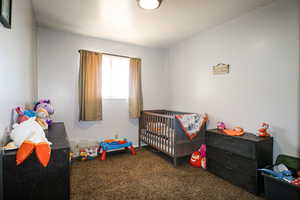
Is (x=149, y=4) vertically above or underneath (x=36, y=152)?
above

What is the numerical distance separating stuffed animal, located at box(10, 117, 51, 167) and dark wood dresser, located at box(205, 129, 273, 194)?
208cm

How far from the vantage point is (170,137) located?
8.57ft

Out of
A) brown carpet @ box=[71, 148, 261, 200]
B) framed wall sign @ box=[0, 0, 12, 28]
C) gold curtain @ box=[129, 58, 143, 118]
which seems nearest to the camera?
framed wall sign @ box=[0, 0, 12, 28]

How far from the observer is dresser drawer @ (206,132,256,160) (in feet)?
6.14

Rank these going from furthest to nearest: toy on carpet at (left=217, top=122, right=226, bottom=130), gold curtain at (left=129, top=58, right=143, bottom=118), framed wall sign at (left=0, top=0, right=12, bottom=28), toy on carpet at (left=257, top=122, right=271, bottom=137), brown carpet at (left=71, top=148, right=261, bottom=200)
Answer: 1. gold curtain at (left=129, top=58, right=143, bottom=118)
2. toy on carpet at (left=217, top=122, right=226, bottom=130)
3. toy on carpet at (left=257, top=122, right=271, bottom=137)
4. brown carpet at (left=71, top=148, right=261, bottom=200)
5. framed wall sign at (left=0, top=0, right=12, bottom=28)

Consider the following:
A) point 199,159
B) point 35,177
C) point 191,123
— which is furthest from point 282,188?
point 35,177

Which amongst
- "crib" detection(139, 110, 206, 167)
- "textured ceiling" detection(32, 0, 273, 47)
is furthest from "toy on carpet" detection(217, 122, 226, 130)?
"textured ceiling" detection(32, 0, 273, 47)

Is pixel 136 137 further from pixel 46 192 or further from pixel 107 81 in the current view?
pixel 46 192

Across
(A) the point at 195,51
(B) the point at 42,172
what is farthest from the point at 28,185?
(A) the point at 195,51

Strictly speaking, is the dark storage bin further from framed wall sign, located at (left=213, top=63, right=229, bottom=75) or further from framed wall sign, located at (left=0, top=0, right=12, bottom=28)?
framed wall sign, located at (left=0, top=0, right=12, bottom=28)

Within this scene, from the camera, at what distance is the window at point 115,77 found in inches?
128

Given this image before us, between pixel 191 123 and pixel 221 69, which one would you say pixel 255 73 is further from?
pixel 191 123

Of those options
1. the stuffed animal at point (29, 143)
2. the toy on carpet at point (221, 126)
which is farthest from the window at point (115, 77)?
the stuffed animal at point (29, 143)

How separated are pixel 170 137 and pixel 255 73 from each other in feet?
5.20
